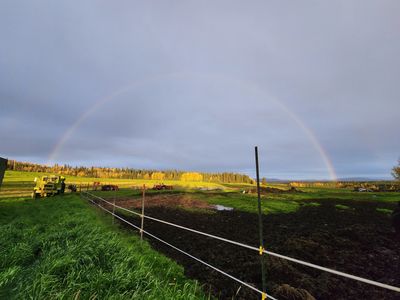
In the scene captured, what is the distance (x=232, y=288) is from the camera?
7625 mm

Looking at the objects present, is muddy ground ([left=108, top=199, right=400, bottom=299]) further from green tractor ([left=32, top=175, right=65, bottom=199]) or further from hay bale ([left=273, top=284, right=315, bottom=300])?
green tractor ([left=32, top=175, right=65, bottom=199])

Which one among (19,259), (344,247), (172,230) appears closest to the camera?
(19,259)

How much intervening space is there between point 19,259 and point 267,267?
7.76 m

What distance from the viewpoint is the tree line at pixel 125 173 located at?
12799 cm

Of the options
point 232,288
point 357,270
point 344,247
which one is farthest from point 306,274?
point 344,247

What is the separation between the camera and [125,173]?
513 ft

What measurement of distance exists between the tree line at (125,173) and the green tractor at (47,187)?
97.1m

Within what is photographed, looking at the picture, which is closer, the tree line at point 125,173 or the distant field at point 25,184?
the distant field at point 25,184

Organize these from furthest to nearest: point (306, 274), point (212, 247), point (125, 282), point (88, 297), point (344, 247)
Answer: point (344, 247), point (212, 247), point (306, 274), point (125, 282), point (88, 297)

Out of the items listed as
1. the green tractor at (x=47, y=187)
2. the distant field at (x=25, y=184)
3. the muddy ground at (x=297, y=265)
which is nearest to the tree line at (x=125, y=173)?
the distant field at (x=25, y=184)

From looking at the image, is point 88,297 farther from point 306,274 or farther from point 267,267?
point 306,274

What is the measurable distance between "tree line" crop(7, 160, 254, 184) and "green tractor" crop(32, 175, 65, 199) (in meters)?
97.1

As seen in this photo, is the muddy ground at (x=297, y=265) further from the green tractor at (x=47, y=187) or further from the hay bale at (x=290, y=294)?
the green tractor at (x=47, y=187)

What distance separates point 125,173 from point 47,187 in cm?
12058
